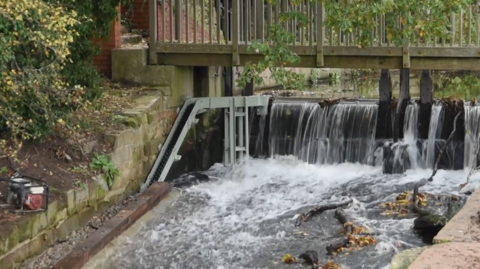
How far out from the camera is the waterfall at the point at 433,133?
462 inches

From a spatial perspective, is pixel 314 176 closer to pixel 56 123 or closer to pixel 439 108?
pixel 439 108

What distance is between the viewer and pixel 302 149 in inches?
496

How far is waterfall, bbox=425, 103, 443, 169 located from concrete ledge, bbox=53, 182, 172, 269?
4.36 m

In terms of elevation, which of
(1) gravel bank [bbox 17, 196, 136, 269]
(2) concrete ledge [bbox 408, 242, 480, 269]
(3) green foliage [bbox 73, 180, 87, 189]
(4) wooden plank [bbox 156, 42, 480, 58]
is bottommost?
(1) gravel bank [bbox 17, 196, 136, 269]

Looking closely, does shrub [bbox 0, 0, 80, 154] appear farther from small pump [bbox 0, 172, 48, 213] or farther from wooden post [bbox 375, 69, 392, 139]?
wooden post [bbox 375, 69, 392, 139]

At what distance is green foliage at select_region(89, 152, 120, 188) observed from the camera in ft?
28.5

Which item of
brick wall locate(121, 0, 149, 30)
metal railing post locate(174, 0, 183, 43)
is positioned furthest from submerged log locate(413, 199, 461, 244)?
brick wall locate(121, 0, 149, 30)

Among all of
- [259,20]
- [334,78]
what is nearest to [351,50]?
[259,20]

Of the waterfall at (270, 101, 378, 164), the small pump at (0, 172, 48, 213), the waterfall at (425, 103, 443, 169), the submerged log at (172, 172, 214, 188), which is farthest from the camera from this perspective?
the waterfall at (270, 101, 378, 164)

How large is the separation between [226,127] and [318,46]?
2551 mm

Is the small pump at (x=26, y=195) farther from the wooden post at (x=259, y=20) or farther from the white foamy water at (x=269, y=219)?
the wooden post at (x=259, y=20)

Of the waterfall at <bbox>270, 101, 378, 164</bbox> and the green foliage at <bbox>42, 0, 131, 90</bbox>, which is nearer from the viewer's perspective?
the green foliage at <bbox>42, 0, 131, 90</bbox>

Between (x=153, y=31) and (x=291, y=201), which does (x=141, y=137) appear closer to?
(x=153, y=31)

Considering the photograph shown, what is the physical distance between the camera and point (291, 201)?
397 inches
